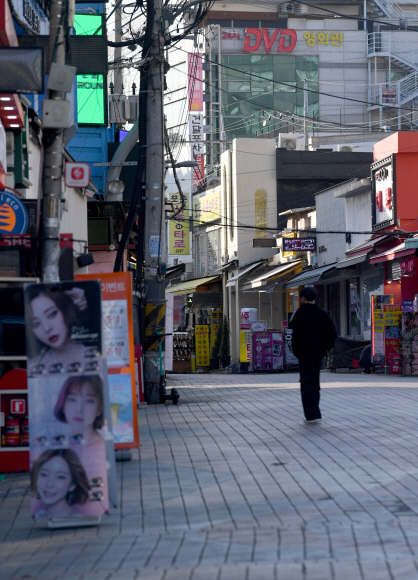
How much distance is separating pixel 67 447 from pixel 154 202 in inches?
406

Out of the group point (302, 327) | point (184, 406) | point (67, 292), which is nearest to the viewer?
point (67, 292)

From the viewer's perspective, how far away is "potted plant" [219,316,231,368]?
4297cm

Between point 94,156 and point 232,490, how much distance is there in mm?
17772

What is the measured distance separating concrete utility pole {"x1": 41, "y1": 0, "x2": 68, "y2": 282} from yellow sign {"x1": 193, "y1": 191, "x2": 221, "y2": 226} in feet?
120

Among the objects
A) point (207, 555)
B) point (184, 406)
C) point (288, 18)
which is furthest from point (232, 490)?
point (288, 18)

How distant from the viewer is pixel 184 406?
15773 millimetres

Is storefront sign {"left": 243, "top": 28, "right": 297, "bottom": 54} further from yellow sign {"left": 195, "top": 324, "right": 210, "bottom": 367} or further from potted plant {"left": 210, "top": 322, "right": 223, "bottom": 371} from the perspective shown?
yellow sign {"left": 195, "top": 324, "right": 210, "bottom": 367}

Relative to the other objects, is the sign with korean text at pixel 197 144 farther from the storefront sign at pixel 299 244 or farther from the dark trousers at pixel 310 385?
the dark trousers at pixel 310 385

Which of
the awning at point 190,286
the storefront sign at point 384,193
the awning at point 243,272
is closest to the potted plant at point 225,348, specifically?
the awning at point 243,272

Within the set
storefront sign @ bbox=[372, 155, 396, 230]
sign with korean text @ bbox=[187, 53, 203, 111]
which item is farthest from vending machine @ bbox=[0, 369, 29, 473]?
sign with korean text @ bbox=[187, 53, 203, 111]

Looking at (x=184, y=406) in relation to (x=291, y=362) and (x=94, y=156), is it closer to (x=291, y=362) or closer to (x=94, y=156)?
(x=94, y=156)

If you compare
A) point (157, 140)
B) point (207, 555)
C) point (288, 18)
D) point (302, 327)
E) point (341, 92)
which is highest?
point (288, 18)

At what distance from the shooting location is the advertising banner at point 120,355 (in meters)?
9.32

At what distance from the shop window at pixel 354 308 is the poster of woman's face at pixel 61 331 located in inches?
998
